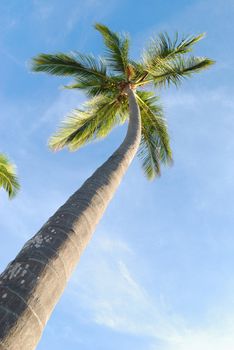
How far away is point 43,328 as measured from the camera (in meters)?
3.34

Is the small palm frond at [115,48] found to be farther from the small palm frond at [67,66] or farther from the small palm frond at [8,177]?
the small palm frond at [8,177]

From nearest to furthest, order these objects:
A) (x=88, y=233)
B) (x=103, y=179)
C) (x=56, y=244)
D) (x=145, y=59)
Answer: (x=56, y=244), (x=88, y=233), (x=103, y=179), (x=145, y=59)

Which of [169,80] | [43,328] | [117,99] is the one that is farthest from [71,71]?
[43,328]

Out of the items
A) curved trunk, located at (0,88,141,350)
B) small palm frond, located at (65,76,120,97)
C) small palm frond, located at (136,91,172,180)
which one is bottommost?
small palm frond, located at (136,91,172,180)

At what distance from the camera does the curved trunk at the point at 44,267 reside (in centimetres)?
306

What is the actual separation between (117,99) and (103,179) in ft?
23.3

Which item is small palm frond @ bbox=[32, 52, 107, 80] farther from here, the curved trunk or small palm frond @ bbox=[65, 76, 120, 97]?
the curved trunk

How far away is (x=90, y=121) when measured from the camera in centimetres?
1301

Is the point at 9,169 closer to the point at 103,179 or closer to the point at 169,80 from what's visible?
the point at 169,80

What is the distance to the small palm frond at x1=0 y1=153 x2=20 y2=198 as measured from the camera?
16.2 metres

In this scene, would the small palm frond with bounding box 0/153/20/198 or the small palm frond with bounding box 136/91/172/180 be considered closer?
the small palm frond with bounding box 136/91/172/180

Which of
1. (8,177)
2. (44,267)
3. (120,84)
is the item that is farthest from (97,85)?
(44,267)

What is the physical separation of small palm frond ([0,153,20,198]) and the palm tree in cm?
423

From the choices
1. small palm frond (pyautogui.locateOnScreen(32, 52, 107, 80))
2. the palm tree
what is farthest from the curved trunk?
small palm frond (pyautogui.locateOnScreen(32, 52, 107, 80))
